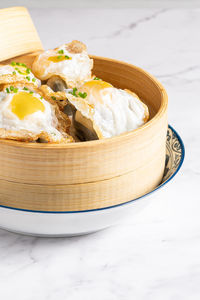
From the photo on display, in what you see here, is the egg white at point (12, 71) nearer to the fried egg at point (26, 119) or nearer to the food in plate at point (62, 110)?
the food in plate at point (62, 110)

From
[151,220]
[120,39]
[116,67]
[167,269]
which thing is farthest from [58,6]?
[167,269]

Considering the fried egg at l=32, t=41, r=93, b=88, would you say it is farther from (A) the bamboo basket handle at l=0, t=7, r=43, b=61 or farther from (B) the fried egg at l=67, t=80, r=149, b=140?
(B) the fried egg at l=67, t=80, r=149, b=140

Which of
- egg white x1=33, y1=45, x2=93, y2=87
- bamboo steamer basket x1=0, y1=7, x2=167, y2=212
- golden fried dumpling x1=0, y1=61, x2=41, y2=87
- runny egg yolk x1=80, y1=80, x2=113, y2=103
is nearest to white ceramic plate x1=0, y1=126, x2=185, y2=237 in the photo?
bamboo steamer basket x1=0, y1=7, x2=167, y2=212

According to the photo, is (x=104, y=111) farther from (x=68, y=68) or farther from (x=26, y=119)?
(x=68, y=68)

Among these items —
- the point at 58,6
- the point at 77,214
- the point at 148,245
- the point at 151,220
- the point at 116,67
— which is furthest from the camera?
the point at 58,6

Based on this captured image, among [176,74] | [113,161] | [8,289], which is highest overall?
[113,161]

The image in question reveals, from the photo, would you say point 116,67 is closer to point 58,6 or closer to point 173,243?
point 173,243

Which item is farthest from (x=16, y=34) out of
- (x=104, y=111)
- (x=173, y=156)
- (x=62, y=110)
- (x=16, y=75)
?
(x=173, y=156)

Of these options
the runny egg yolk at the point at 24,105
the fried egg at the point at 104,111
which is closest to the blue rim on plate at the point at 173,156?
the fried egg at the point at 104,111
